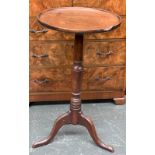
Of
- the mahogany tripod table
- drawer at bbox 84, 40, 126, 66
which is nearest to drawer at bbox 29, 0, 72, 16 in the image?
the mahogany tripod table

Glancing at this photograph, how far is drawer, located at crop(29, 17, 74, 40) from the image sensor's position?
237cm

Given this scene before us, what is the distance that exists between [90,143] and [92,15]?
877mm

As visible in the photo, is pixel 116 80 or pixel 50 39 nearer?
pixel 50 39

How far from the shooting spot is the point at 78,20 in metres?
1.96

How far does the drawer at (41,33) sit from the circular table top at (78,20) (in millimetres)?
→ 277

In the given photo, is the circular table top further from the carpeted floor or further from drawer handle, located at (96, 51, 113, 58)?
the carpeted floor

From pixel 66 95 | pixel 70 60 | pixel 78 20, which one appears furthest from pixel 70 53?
pixel 78 20

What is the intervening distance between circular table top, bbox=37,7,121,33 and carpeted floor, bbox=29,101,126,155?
2.76 ft

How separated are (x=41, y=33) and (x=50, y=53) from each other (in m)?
0.18

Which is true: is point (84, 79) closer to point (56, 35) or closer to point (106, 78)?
point (106, 78)

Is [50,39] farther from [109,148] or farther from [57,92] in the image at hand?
[109,148]

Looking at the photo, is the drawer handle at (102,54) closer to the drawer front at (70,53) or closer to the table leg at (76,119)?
the drawer front at (70,53)

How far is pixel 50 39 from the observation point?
96.0 inches
